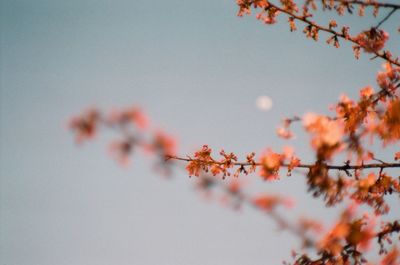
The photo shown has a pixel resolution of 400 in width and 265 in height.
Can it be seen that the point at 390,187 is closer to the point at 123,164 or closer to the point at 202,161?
the point at 202,161

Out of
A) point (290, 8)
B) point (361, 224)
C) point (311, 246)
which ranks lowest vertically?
point (311, 246)

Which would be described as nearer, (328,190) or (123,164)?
(123,164)

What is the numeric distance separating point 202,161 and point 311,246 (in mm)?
1471

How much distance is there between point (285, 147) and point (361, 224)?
2.70ft

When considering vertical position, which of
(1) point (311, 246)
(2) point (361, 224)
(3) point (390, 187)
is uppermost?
(3) point (390, 187)

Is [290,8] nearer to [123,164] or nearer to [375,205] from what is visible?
[375,205]

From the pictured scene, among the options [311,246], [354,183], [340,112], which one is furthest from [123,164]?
[340,112]

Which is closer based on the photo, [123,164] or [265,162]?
[123,164]

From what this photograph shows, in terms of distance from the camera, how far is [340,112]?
3.06m

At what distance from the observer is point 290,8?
3635 mm

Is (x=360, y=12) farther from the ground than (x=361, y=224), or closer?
farther from the ground

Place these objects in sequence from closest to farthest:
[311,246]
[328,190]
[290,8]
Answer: [311,246] < [328,190] < [290,8]

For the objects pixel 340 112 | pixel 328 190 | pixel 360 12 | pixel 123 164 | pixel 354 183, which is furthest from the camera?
pixel 360 12

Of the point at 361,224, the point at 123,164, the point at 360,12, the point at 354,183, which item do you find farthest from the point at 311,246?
the point at 360,12
